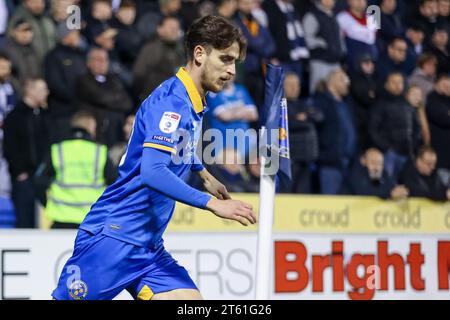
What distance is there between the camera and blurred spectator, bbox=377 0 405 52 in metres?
12.6

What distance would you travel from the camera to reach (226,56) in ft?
18.0

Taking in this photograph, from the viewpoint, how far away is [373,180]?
11391 millimetres

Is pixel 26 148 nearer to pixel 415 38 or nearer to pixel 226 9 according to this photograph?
pixel 226 9

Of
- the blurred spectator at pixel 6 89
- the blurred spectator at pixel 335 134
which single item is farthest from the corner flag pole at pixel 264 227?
the blurred spectator at pixel 335 134

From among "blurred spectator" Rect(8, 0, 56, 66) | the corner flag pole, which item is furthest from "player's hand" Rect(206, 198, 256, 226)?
"blurred spectator" Rect(8, 0, 56, 66)

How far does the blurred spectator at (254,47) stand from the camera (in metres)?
11.0

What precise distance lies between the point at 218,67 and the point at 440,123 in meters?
7.36

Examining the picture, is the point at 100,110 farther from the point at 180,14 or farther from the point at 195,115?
the point at 195,115

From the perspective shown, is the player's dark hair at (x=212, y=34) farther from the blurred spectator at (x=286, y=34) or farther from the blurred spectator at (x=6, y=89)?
the blurred spectator at (x=286, y=34)

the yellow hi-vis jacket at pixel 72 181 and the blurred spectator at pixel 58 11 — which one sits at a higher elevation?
the blurred spectator at pixel 58 11

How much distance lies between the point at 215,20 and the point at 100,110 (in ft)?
14.6

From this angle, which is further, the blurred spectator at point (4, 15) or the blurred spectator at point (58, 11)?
the blurred spectator at point (58, 11)

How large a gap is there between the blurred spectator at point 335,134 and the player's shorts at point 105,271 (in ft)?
18.6
